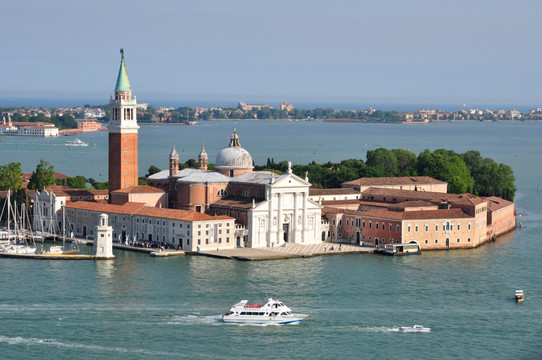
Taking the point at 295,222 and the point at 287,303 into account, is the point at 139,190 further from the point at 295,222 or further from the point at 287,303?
the point at 287,303

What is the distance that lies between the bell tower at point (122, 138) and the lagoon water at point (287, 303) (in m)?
7.38

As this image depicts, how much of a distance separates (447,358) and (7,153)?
78.2 m

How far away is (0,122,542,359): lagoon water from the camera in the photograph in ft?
88.7

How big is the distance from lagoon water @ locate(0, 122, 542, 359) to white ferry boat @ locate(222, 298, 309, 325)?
0.81 ft

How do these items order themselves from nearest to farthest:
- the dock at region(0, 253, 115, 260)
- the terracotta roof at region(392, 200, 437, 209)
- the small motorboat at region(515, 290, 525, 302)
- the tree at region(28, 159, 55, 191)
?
the small motorboat at region(515, 290, 525, 302) < the dock at region(0, 253, 115, 260) < the terracotta roof at region(392, 200, 437, 209) < the tree at region(28, 159, 55, 191)

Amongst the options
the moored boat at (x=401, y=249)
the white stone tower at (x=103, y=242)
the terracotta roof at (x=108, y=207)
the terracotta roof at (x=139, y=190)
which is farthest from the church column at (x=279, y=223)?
the white stone tower at (x=103, y=242)

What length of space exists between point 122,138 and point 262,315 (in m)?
20.2

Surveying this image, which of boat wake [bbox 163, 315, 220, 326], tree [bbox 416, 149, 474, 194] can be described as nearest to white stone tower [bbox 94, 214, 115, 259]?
boat wake [bbox 163, 315, 220, 326]

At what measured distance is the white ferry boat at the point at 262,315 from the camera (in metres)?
29.2

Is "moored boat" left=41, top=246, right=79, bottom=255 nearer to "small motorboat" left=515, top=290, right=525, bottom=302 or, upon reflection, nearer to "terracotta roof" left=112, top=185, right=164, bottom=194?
"terracotta roof" left=112, top=185, right=164, bottom=194

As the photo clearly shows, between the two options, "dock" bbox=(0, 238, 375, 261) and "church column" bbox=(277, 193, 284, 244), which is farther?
"church column" bbox=(277, 193, 284, 244)

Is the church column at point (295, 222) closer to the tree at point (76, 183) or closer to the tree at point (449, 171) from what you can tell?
the tree at point (449, 171)

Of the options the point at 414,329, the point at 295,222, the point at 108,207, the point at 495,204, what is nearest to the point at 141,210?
the point at 108,207

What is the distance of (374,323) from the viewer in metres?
29.4
